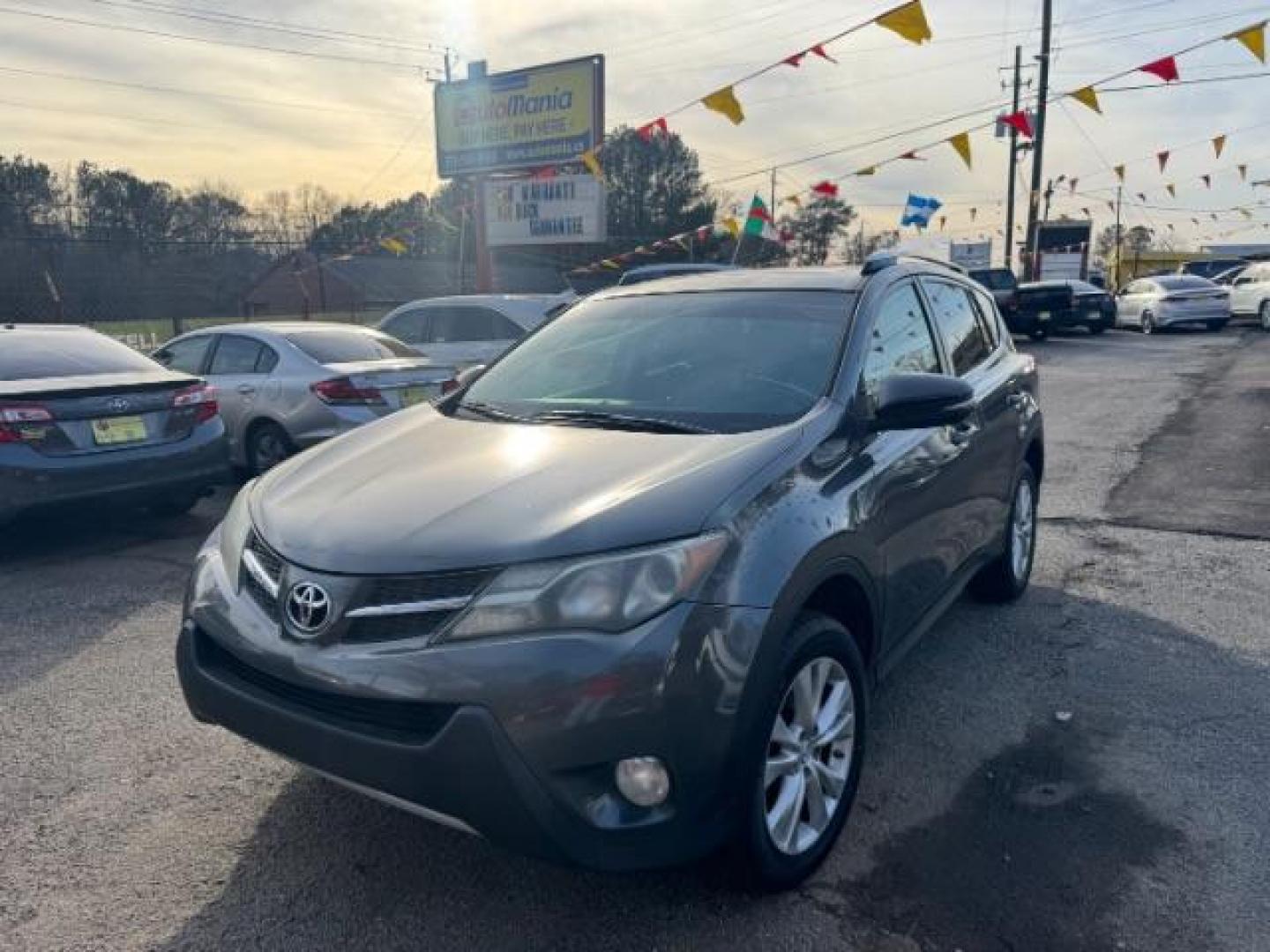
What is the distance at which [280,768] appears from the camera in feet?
10.8

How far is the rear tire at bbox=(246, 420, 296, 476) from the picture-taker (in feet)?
25.7

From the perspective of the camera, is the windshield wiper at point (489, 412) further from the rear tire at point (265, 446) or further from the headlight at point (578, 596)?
the rear tire at point (265, 446)

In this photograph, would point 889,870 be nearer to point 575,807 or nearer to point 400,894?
point 575,807

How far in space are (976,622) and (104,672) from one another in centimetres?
401

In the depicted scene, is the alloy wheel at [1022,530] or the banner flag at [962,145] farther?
the banner flag at [962,145]

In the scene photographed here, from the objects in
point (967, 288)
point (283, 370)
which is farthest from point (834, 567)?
point (283, 370)

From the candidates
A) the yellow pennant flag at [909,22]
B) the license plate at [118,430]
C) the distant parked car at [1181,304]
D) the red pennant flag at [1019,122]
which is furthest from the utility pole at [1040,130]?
the license plate at [118,430]

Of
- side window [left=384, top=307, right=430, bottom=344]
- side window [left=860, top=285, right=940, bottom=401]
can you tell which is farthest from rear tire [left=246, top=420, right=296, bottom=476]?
side window [left=860, top=285, right=940, bottom=401]

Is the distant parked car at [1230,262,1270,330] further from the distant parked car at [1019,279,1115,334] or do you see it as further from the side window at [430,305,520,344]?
the side window at [430,305,520,344]

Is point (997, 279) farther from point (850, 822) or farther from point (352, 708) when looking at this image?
point (352, 708)

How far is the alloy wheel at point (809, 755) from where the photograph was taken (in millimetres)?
2547

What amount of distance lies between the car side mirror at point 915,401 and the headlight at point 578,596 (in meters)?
1.10

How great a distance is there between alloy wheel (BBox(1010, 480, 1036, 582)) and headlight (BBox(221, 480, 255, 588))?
11.6 feet

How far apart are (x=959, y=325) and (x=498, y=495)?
9.00 feet
